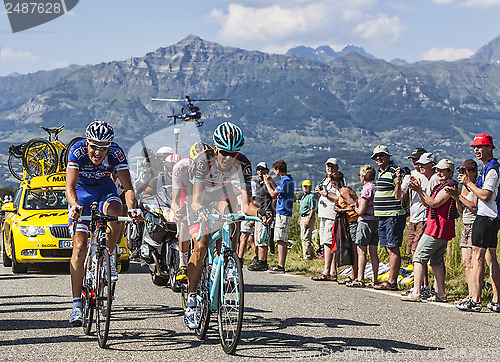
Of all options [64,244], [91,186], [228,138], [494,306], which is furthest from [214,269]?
[64,244]

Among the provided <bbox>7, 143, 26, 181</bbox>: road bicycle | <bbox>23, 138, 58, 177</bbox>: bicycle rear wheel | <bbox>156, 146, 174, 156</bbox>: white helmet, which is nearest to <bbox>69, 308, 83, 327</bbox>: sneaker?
<bbox>156, 146, 174, 156</bbox>: white helmet

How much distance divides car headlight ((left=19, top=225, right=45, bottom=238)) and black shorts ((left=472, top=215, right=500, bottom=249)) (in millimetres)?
7814

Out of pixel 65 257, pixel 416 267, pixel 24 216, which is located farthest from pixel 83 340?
pixel 24 216

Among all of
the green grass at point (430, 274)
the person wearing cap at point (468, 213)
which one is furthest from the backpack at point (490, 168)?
the green grass at point (430, 274)

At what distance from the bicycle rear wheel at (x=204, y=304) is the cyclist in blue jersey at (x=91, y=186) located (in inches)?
33.6

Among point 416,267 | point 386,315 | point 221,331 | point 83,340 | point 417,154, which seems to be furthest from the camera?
point 417,154

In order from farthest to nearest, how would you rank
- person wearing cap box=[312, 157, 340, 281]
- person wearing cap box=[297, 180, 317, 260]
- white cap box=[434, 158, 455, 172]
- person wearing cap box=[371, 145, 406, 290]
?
1. person wearing cap box=[297, 180, 317, 260]
2. person wearing cap box=[312, 157, 340, 281]
3. person wearing cap box=[371, 145, 406, 290]
4. white cap box=[434, 158, 455, 172]

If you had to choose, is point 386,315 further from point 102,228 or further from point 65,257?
point 65,257

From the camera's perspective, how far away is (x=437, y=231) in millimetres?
9422

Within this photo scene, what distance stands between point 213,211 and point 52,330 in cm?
215

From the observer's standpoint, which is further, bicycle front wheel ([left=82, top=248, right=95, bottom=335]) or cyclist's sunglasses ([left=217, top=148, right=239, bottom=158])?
bicycle front wheel ([left=82, top=248, right=95, bottom=335])

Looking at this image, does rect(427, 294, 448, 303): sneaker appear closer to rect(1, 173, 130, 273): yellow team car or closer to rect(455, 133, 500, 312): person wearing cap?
rect(455, 133, 500, 312): person wearing cap

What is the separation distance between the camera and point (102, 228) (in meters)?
6.35

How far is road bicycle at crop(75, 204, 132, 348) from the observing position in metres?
5.92
